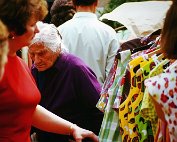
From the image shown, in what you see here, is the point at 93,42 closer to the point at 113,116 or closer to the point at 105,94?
the point at 105,94

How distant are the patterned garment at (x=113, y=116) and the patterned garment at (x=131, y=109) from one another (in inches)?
6.3

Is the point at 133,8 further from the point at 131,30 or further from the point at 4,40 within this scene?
the point at 4,40

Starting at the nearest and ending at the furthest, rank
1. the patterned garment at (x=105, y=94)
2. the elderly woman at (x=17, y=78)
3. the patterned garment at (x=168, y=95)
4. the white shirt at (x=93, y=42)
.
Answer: the patterned garment at (x=168, y=95) → the elderly woman at (x=17, y=78) → the patterned garment at (x=105, y=94) → the white shirt at (x=93, y=42)

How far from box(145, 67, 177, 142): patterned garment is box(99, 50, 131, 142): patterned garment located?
73 cm

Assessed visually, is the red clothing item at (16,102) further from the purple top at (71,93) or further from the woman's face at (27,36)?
the purple top at (71,93)

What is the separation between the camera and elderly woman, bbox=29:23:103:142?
310 centimetres

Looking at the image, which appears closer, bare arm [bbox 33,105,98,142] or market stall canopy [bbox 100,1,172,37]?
bare arm [bbox 33,105,98,142]

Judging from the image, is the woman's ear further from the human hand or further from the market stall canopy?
the market stall canopy

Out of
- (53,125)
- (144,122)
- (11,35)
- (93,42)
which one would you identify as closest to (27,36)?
(11,35)

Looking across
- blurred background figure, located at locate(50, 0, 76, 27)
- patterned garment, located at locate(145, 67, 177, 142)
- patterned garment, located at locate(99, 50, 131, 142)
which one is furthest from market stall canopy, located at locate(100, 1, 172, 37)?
patterned garment, located at locate(145, 67, 177, 142)

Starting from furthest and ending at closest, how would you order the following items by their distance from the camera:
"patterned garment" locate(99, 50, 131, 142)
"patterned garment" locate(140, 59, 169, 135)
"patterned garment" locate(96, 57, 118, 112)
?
"patterned garment" locate(96, 57, 118, 112)
"patterned garment" locate(99, 50, 131, 142)
"patterned garment" locate(140, 59, 169, 135)

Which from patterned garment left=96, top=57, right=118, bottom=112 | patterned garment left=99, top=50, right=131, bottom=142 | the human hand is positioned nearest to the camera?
the human hand

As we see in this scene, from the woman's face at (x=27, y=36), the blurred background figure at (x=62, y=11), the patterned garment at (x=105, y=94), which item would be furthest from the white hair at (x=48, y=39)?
the blurred background figure at (x=62, y=11)

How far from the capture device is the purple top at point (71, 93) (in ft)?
10.2
